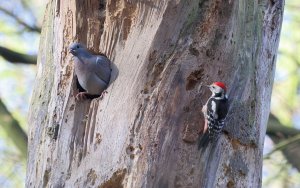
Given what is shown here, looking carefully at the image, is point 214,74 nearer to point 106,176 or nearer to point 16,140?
point 106,176

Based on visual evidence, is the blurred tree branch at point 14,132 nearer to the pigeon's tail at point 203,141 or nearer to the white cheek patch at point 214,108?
the pigeon's tail at point 203,141

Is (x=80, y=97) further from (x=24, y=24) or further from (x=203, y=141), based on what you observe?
(x=24, y=24)

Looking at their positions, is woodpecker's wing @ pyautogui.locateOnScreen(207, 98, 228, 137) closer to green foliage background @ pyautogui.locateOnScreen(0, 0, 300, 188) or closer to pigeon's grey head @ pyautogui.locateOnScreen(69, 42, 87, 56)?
pigeon's grey head @ pyautogui.locateOnScreen(69, 42, 87, 56)

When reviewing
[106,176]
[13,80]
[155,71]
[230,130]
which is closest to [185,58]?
[155,71]

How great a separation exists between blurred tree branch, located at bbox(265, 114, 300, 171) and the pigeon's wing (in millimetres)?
2512

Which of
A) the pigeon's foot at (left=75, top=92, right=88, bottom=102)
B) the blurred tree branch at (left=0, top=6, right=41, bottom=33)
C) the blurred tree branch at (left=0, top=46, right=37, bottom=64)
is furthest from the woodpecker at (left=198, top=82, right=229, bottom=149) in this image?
the blurred tree branch at (left=0, top=6, right=41, bottom=33)

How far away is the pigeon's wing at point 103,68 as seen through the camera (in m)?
4.15

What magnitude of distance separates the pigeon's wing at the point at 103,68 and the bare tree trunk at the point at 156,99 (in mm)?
58

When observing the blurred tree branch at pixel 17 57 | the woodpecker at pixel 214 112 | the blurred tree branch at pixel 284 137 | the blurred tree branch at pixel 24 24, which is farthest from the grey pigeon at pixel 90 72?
the blurred tree branch at pixel 24 24

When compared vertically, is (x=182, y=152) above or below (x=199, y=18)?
below

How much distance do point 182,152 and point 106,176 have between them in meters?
0.47

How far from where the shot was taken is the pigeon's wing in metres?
4.15

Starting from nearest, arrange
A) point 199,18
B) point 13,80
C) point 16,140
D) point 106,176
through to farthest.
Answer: point 106,176 → point 199,18 → point 16,140 → point 13,80

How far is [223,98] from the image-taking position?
3824 mm
